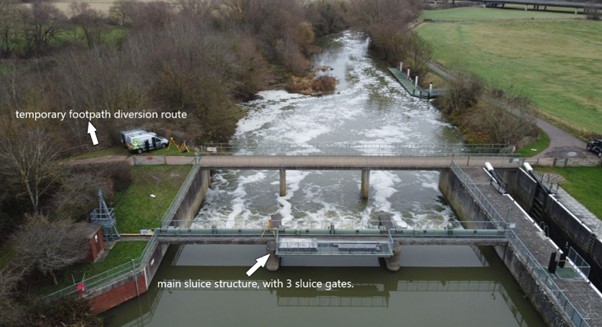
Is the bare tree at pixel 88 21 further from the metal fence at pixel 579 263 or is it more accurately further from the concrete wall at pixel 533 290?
the metal fence at pixel 579 263

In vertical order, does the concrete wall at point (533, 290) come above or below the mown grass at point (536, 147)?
below

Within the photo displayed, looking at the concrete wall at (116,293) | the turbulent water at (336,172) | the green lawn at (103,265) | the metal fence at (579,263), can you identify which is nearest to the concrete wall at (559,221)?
the metal fence at (579,263)

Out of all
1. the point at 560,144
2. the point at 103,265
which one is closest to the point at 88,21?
the point at 103,265

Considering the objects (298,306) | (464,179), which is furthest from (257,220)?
(464,179)

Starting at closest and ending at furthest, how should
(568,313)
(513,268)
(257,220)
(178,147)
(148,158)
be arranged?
(568,313) < (513,268) < (257,220) < (148,158) < (178,147)

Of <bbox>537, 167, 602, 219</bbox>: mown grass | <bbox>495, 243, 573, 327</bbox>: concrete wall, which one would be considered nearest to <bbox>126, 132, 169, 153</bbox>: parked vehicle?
<bbox>495, 243, 573, 327</bbox>: concrete wall

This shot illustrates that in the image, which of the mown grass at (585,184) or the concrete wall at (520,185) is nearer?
the mown grass at (585,184)

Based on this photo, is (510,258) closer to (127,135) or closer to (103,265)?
(103,265)

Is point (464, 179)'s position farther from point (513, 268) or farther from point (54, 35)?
point (54, 35)
